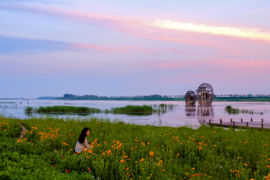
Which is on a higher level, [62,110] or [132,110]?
[62,110]

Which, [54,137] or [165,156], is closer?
[165,156]

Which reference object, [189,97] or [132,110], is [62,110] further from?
[189,97]

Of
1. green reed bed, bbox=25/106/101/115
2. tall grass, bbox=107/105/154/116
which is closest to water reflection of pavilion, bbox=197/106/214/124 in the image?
tall grass, bbox=107/105/154/116

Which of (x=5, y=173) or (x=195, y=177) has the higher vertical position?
(x=5, y=173)

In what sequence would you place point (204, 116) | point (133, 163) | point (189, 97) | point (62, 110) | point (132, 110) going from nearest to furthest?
point (133, 163), point (204, 116), point (62, 110), point (132, 110), point (189, 97)

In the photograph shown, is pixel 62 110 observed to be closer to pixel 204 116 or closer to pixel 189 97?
pixel 204 116

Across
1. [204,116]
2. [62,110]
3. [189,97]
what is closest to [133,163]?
[204,116]

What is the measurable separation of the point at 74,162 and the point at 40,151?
97.4 inches

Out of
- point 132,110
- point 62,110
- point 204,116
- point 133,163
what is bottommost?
point 204,116

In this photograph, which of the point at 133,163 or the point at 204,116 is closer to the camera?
the point at 133,163

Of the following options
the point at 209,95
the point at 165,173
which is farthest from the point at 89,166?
the point at 209,95

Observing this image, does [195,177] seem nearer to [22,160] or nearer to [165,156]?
[165,156]

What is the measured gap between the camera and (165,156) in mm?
7473

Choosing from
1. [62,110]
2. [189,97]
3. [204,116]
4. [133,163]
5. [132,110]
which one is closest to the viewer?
[133,163]
